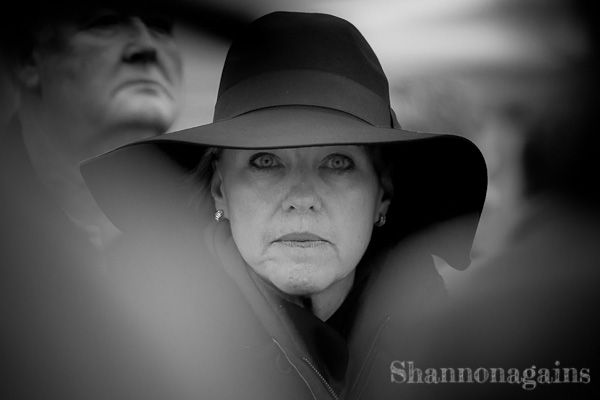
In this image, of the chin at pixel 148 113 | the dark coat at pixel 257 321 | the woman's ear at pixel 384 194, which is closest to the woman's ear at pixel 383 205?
the woman's ear at pixel 384 194

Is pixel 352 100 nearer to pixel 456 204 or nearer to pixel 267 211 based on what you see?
pixel 267 211

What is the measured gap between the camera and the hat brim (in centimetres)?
123

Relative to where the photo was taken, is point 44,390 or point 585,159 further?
point 585,159

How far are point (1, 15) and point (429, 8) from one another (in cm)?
101

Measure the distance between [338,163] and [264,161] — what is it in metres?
0.16

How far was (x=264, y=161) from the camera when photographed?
1.38m

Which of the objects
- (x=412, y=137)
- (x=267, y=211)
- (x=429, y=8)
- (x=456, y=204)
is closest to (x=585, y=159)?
(x=456, y=204)

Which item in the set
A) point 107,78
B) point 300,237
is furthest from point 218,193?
point 107,78

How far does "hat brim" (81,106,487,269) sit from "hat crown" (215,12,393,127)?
38mm

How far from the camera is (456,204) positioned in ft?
5.15

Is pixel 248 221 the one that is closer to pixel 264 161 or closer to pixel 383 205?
pixel 264 161

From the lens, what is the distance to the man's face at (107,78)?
60.9 inches

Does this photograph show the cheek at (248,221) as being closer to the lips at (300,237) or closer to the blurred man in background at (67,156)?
the lips at (300,237)

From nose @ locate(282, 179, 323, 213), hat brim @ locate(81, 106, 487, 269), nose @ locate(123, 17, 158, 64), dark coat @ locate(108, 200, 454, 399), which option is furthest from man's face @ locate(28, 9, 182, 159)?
nose @ locate(282, 179, 323, 213)
